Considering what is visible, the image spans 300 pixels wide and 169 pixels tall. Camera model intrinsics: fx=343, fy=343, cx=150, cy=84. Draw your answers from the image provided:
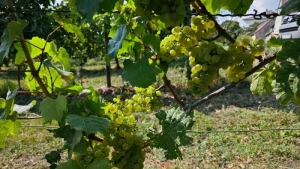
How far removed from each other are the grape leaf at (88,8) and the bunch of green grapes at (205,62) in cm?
37

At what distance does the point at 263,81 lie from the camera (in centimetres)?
120

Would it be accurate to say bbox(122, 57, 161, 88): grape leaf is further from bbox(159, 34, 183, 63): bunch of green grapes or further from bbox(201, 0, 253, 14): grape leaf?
bbox(201, 0, 253, 14): grape leaf

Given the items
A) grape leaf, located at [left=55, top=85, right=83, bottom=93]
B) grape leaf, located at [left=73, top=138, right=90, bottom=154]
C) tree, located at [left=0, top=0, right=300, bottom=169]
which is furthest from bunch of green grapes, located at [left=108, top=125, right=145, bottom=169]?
grape leaf, located at [left=55, top=85, right=83, bottom=93]

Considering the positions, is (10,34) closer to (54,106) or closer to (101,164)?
(54,106)

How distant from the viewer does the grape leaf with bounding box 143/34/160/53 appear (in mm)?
1005

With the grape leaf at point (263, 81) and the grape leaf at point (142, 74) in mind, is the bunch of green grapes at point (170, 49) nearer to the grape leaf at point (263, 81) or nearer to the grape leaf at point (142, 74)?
the grape leaf at point (142, 74)

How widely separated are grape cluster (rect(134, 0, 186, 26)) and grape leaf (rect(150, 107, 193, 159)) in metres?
0.47

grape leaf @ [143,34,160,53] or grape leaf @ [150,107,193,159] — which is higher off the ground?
grape leaf @ [143,34,160,53]

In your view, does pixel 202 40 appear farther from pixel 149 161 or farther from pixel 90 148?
pixel 149 161

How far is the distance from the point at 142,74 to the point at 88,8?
0.37 m

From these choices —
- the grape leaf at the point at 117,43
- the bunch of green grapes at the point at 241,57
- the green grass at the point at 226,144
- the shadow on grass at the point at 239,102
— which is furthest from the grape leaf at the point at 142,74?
the shadow on grass at the point at 239,102

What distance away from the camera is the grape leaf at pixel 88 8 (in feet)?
2.05

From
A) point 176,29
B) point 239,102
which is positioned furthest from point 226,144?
point 176,29

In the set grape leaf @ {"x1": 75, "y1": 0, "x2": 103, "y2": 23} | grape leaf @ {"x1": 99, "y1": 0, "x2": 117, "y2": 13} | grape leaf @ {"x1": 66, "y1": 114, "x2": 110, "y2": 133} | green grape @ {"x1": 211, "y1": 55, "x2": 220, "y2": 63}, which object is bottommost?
grape leaf @ {"x1": 66, "y1": 114, "x2": 110, "y2": 133}
